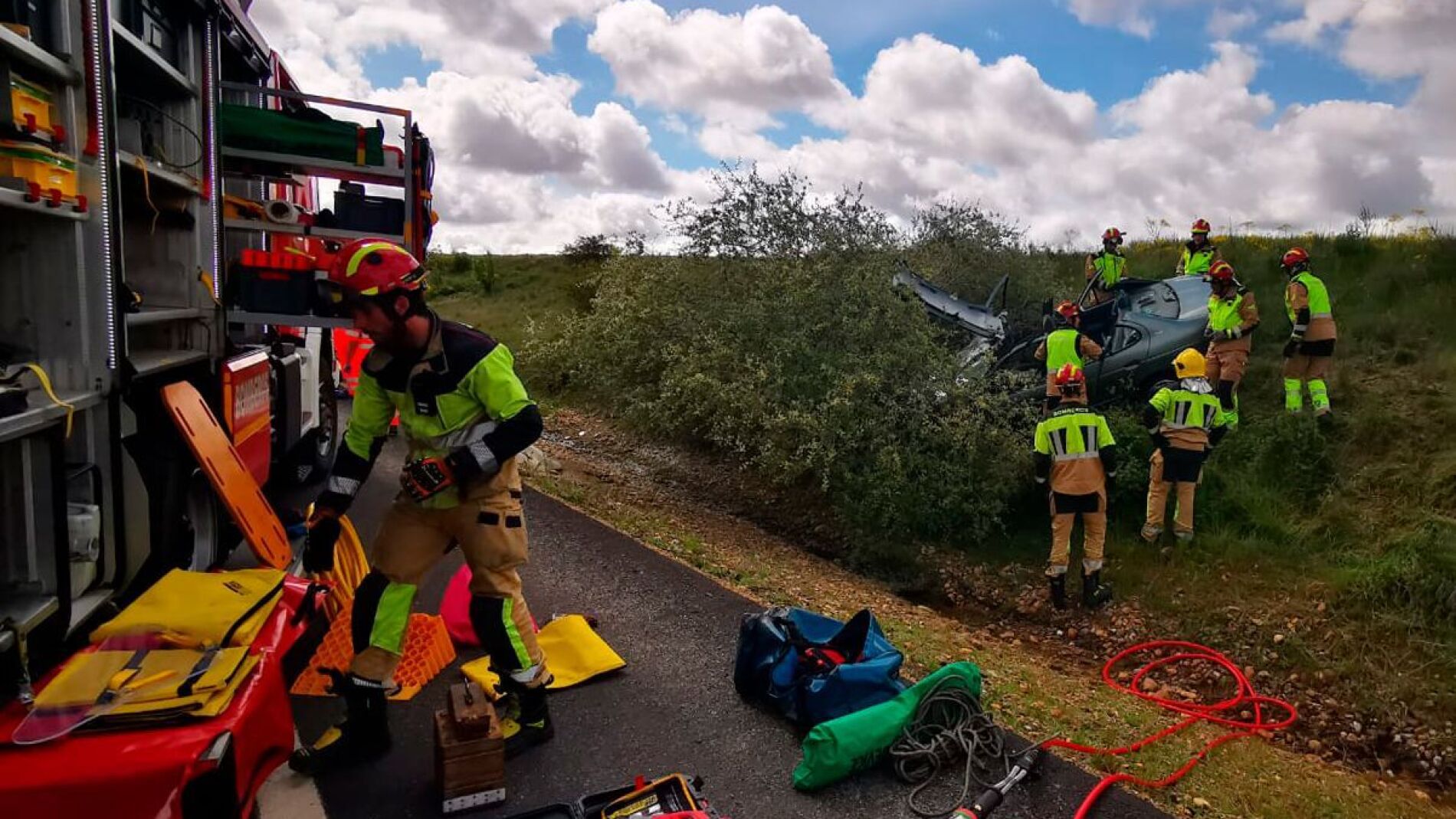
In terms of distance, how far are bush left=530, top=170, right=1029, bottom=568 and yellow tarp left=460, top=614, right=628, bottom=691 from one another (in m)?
3.50

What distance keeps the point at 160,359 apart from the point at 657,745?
9.33 ft

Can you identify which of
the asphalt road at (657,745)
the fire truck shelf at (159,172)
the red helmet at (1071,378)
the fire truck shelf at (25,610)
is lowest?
the asphalt road at (657,745)

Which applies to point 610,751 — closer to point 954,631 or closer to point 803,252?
point 954,631

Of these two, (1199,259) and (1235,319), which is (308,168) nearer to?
(1235,319)

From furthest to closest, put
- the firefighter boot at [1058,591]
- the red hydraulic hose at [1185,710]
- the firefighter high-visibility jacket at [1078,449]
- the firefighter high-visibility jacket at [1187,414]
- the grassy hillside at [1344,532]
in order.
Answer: the firefighter high-visibility jacket at [1187,414] → the firefighter boot at [1058,591] → the firefighter high-visibility jacket at [1078,449] → the grassy hillside at [1344,532] → the red hydraulic hose at [1185,710]

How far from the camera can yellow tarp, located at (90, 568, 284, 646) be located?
2943 mm

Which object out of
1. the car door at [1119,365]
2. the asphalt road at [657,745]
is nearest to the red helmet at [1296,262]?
the car door at [1119,365]

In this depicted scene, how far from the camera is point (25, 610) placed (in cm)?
288

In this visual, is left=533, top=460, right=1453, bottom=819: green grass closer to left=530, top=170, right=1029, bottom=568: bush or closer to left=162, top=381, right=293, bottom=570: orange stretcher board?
left=530, top=170, right=1029, bottom=568: bush

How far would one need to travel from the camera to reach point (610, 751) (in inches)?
138

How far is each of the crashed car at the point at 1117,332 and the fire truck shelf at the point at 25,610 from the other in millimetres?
7458

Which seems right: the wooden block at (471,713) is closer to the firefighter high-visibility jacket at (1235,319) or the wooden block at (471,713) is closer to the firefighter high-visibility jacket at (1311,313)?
the firefighter high-visibility jacket at (1235,319)

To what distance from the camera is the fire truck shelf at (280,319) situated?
4699 mm

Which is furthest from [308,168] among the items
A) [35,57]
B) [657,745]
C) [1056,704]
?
[1056,704]
